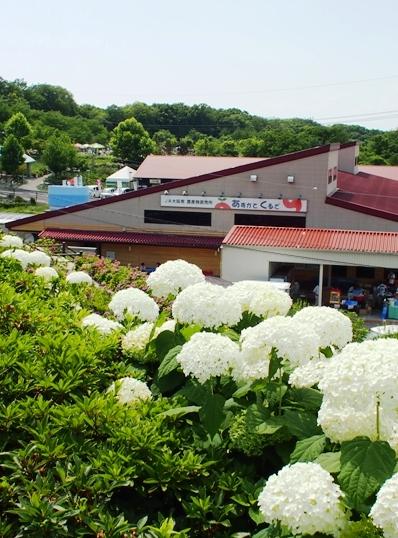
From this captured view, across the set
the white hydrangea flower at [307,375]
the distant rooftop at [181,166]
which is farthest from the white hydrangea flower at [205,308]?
the distant rooftop at [181,166]

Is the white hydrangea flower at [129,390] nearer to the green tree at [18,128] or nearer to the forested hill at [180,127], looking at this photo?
the green tree at [18,128]

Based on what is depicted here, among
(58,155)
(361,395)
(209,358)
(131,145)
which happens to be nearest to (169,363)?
(209,358)

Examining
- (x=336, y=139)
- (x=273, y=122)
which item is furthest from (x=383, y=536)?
(x=273, y=122)

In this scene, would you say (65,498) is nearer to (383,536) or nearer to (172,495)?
(172,495)

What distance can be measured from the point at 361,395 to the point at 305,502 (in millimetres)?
456

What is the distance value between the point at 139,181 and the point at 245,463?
38.7m

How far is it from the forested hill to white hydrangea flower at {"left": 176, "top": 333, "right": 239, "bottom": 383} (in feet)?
220

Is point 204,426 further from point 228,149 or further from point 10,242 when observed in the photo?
point 228,149

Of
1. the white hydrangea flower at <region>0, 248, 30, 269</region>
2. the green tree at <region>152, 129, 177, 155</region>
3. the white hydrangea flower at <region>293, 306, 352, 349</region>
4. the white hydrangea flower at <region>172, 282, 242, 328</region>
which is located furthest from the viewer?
the green tree at <region>152, 129, 177, 155</region>

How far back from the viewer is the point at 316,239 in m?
22.2

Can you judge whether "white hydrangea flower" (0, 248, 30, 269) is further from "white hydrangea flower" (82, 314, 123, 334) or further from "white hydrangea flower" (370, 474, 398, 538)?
"white hydrangea flower" (370, 474, 398, 538)

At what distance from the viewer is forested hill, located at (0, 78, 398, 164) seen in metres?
73.1

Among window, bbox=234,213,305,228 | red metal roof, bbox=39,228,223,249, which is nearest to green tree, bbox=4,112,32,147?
red metal roof, bbox=39,228,223,249

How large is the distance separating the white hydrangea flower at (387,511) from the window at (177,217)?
2439 cm
